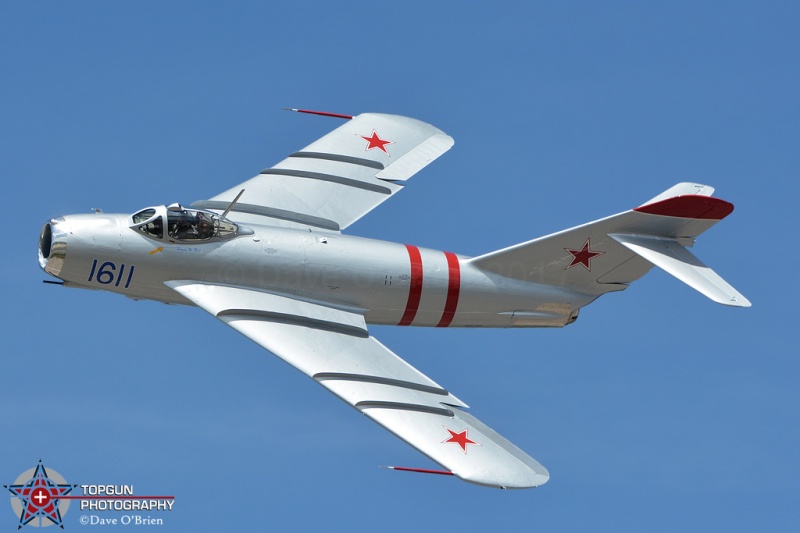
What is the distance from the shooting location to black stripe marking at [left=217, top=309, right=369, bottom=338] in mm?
35188

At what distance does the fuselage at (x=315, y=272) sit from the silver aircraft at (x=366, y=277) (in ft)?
0.10

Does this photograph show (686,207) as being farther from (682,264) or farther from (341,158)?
(341,158)

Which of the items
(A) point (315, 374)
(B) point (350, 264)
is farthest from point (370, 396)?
(B) point (350, 264)

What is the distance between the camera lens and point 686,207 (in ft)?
120

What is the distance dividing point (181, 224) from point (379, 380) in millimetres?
5681

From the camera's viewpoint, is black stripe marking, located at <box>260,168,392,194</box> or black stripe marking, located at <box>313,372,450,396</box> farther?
black stripe marking, located at <box>260,168,392,194</box>

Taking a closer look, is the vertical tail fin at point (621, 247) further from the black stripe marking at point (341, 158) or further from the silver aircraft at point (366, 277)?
the black stripe marking at point (341, 158)

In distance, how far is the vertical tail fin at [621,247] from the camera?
1443 inches

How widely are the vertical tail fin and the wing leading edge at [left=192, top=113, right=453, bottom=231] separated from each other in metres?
4.34

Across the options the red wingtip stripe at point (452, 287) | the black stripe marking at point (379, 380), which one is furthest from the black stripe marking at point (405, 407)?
the red wingtip stripe at point (452, 287)

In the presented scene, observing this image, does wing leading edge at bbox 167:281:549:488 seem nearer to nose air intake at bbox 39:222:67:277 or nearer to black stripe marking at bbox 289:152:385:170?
nose air intake at bbox 39:222:67:277

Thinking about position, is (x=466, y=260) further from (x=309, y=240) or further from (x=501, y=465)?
(x=501, y=465)

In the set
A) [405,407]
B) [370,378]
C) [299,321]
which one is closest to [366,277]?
[299,321]

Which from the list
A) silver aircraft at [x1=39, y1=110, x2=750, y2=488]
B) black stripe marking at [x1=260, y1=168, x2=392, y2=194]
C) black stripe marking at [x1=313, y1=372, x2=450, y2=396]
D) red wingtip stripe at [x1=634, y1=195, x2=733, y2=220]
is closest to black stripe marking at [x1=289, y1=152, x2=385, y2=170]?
black stripe marking at [x1=260, y1=168, x2=392, y2=194]
